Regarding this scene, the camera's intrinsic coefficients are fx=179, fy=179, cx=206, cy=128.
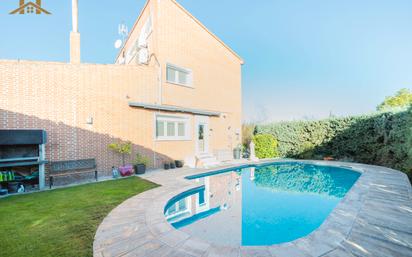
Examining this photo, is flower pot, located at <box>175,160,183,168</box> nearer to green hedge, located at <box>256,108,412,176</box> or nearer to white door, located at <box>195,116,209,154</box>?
white door, located at <box>195,116,209,154</box>

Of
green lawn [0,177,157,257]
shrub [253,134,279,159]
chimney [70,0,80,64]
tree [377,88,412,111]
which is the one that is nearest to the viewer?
green lawn [0,177,157,257]

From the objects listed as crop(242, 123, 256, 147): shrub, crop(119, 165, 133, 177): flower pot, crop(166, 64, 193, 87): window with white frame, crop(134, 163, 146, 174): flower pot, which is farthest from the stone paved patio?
crop(242, 123, 256, 147): shrub

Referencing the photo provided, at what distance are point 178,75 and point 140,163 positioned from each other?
6379 mm

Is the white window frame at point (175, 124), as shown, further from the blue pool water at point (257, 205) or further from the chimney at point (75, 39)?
the chimney at point (75, 39)

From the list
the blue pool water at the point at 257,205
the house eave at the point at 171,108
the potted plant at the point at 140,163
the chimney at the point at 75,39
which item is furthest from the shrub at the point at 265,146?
the chimney at the point at 75,39

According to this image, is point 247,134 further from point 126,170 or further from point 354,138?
point 126,170

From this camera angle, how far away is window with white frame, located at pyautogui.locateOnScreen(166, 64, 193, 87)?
38.7 ft

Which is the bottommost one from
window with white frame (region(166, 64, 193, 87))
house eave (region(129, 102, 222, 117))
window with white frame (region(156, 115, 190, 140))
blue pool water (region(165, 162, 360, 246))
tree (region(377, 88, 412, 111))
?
blue pool water (region(165, 162, 360, 246))

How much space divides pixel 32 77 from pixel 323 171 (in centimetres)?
1538

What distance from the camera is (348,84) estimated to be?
18.1 m

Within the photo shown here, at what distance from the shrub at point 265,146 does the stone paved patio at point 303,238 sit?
34.0 feet

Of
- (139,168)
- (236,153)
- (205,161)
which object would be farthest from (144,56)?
(236,153)

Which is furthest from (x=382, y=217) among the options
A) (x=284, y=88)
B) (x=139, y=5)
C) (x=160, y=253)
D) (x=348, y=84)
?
(x=284, y=88)

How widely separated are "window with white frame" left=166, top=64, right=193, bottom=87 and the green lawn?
750 centimetres
